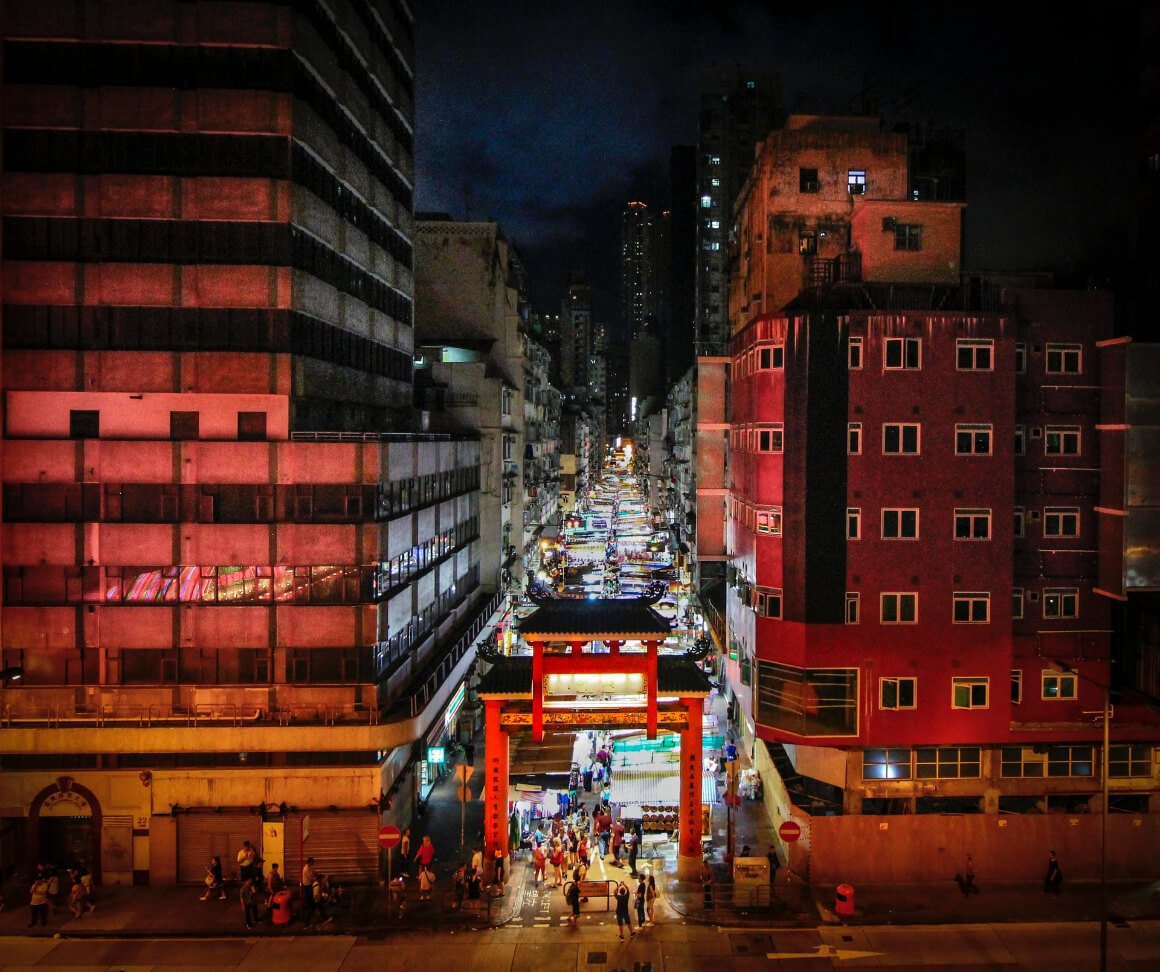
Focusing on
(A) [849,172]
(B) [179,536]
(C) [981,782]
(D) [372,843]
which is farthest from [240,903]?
(A) [849,172]

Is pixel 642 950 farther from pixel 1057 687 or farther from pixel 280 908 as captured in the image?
pixel 1057 687

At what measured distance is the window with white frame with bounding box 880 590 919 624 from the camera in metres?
28.0

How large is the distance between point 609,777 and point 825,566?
522 inches

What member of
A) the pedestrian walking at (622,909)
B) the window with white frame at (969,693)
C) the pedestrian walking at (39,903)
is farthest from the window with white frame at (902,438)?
the pedestrian walking at (39,903)

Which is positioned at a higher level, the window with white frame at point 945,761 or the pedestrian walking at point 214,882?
the window with white frame at point 945,761

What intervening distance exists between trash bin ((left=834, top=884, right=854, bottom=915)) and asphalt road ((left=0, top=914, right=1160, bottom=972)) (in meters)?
0.55

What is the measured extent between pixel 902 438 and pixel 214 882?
27420 mm

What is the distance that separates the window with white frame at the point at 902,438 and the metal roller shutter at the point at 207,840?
25227 mm

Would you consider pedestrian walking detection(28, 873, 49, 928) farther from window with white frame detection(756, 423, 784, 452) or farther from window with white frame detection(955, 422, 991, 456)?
window with white frame detection(955, 422, 991, 456)

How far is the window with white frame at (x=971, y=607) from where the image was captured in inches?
1103

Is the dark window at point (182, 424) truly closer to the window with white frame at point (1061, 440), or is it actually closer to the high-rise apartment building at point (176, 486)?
the high-rise apartment building at point (176, 486)

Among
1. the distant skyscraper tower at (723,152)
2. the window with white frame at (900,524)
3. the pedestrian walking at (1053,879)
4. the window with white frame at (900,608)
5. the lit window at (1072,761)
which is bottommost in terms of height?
the pedestrian walking at (1053,879)

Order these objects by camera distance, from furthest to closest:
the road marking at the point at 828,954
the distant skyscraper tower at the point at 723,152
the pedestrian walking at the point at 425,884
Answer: the distant skyscraper tower at the point at 723,152, the pedestrian walking at the point at 425,884, the road marking at the point at 828,954

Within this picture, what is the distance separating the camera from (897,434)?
92.0ft
